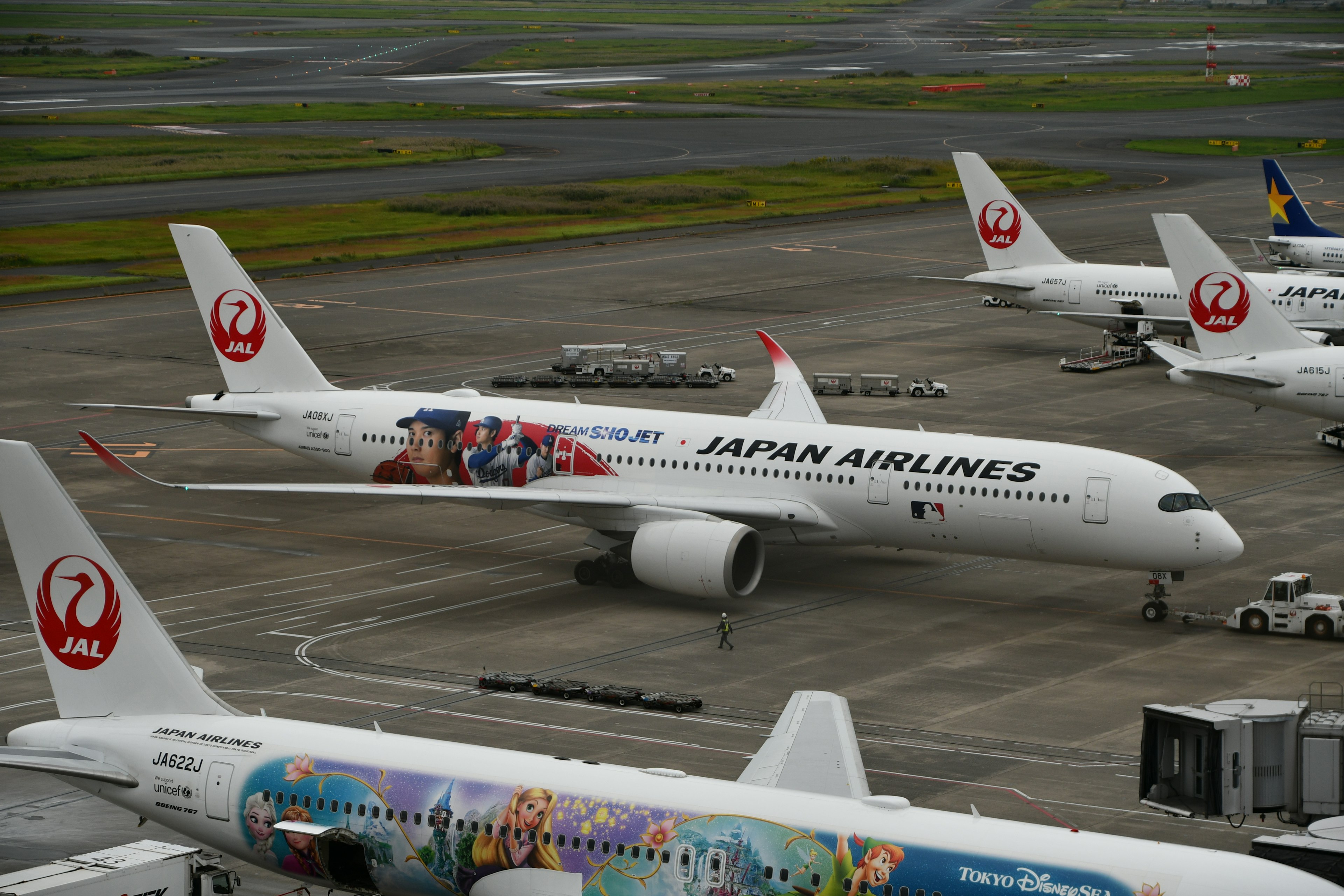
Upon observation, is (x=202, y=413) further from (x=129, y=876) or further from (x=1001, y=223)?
(x=1001, y=223)

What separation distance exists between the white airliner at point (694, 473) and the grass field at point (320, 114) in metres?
121

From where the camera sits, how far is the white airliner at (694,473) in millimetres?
43562

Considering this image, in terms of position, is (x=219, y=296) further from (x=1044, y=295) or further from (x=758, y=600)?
(x=1044, y=295)

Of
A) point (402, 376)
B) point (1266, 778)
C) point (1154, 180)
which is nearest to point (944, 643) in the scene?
point (1266, 778)

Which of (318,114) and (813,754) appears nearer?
(813,754)

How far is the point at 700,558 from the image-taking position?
43.9 meters

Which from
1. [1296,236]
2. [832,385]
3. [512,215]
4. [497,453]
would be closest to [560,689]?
[497,453]

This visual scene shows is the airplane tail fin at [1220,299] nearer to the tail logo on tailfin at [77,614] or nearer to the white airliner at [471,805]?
the white airliner at [471,805]

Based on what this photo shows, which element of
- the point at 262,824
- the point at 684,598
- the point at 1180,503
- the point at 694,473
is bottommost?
the point at 262,824

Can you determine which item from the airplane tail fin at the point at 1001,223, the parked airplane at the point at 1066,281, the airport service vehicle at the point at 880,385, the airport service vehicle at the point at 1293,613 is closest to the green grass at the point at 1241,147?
the airplane tail fin at the point at 1001,223

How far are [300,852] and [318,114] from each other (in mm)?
166092

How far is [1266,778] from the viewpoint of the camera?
80.2 feet

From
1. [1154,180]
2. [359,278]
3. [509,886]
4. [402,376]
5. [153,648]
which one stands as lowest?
[509,886]

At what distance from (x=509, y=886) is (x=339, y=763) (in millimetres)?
3096
